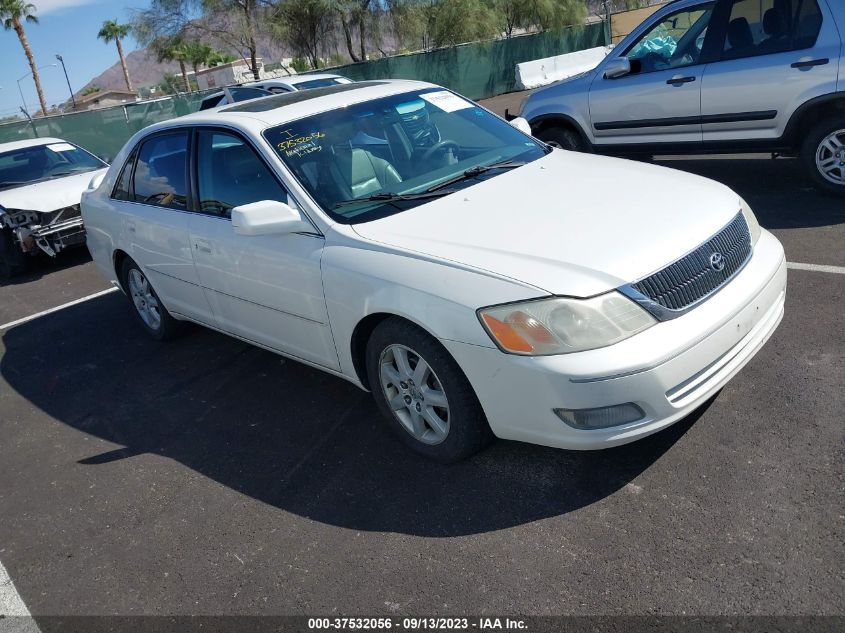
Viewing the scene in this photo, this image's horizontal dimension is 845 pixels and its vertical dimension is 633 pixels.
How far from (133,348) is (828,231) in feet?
17.9

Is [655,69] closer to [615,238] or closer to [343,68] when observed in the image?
[615,238]

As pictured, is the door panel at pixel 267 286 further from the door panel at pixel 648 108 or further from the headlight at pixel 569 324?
the door panel at pixel 648 108

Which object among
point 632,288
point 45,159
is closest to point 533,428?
point 632,288

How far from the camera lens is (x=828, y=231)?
581cm

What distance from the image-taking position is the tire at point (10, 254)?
8.99 m

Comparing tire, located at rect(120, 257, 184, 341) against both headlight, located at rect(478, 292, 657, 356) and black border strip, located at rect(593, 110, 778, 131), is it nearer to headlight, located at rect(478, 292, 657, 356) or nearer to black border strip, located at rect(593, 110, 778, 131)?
headlight, located at rect(478, 292, 657, 356)

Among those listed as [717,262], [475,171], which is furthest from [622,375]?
[475,171]

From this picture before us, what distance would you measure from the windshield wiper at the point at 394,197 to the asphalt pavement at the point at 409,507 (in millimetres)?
1096

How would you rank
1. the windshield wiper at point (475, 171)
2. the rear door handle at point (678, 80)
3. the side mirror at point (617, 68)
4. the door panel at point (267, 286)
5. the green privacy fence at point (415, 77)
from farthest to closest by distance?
the green privacy fence at point (415, 77)
the side mirror at point (617, 68)
the rear door handle at point (678, 80)
the windshield wiper at point (475, 171)
the door panel at point (267, 286)

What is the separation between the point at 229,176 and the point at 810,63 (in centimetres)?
483

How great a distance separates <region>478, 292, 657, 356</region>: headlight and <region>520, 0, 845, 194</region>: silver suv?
4.41m

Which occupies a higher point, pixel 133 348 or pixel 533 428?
pixel 533 428

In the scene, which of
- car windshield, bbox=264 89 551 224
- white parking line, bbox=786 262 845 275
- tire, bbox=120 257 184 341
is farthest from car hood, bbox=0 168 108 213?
white parking line, bbox=786 262 845 275

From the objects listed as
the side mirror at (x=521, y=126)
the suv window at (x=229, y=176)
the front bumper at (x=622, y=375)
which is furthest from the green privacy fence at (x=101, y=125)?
the front bumper at (x=622, y=375)
